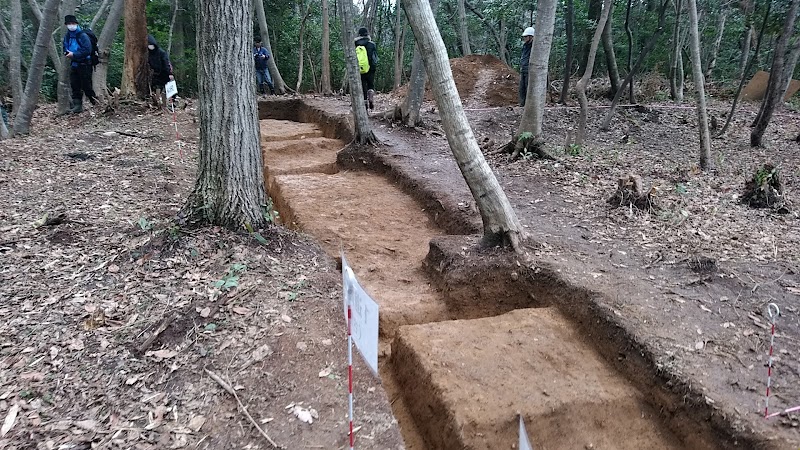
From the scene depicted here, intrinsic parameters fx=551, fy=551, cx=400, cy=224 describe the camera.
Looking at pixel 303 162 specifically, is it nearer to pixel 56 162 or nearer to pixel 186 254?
pixel 56 162

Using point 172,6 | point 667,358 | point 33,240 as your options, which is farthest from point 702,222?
point 172,6

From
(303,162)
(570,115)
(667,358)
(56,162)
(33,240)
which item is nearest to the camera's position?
(667,358)

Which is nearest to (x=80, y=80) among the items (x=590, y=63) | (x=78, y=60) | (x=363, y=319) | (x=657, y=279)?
(x=78, y=60)

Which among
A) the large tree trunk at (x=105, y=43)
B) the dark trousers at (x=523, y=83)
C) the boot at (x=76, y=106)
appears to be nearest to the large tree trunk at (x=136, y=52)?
the large tree trunk at (x=105, y=43)

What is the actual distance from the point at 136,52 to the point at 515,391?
11.7m

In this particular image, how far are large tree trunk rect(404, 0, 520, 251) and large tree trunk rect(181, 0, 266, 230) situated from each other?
1477 millimetres

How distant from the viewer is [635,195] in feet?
19.8

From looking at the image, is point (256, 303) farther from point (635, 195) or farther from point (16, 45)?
point (16, 45)

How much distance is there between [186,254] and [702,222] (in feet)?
16.6

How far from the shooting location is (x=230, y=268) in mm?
4516

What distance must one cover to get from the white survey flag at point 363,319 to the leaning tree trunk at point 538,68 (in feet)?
20.1

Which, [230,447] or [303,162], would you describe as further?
[303,162]

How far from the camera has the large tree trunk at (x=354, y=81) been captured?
28.7ft

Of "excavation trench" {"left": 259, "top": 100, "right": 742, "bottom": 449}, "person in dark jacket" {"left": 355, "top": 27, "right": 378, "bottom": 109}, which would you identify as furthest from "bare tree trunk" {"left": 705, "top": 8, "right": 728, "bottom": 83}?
"excavation trench" {"left": 259, "top": 100, "right": 742, "bottom": 449}
